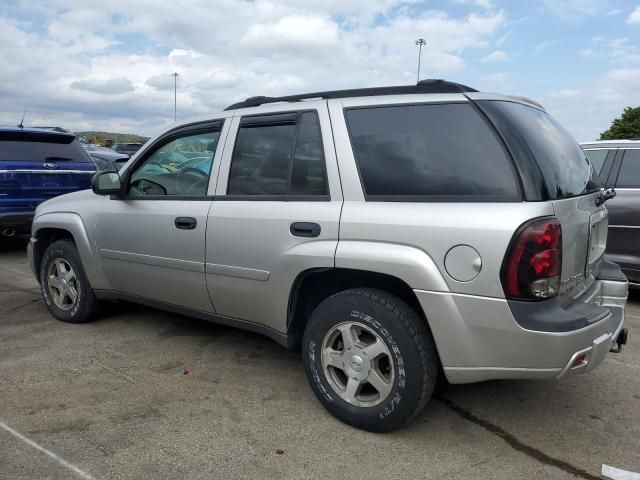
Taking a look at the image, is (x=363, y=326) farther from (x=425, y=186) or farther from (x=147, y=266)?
(x=147, y=266)

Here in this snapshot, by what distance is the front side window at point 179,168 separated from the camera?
3664 millimetres

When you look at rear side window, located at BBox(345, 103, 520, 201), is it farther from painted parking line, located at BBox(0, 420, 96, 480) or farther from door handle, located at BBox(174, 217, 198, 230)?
painted parking line, located at BBox(0, 420, 96, 480)

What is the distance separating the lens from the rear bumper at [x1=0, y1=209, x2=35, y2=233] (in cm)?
704

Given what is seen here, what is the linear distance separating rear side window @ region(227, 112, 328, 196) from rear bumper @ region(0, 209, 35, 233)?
490cm

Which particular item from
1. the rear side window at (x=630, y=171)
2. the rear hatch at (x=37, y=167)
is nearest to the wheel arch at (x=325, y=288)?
the rear side window at (x=630, y=171)

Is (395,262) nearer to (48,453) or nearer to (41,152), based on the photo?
(48,453)

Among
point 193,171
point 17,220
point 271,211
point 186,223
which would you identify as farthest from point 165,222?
point 17,220

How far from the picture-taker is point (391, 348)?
2732 millimetres

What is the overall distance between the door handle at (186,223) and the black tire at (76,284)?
131cm

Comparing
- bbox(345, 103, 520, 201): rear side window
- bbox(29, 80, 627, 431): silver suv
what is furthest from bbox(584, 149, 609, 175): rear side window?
bbox(345, 103, 520, 201): rear side window

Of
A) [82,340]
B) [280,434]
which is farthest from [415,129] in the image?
[82,340]

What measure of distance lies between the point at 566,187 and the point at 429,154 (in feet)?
2.28

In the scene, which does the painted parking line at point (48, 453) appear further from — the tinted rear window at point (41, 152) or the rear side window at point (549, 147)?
the tinted rear window at point (41, 152)

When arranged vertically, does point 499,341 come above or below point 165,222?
below
